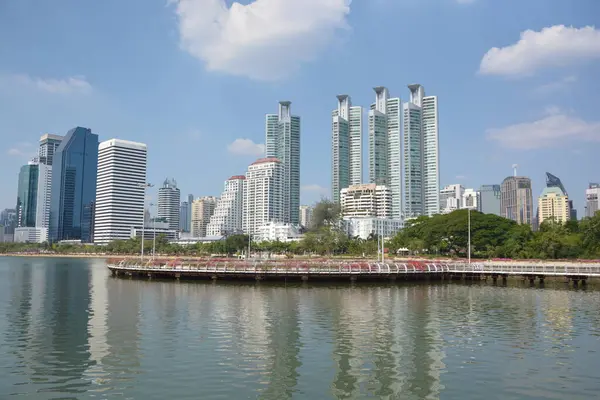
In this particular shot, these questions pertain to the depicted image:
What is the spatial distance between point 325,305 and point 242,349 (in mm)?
18364

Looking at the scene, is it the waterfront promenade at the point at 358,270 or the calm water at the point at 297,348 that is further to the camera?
the waterfront promenade at the point at 358,270

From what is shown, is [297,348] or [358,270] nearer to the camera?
[297,348]

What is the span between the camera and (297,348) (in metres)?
26.8

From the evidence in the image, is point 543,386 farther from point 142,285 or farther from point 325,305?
point 142,285

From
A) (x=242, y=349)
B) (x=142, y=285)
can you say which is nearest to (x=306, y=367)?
(x=242, y=349)

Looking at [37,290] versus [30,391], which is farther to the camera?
[37,290]

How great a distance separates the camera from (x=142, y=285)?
208ft

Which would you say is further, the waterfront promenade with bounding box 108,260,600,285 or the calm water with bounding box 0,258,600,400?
the waterfront promenade with bounding box 108,260,600,285

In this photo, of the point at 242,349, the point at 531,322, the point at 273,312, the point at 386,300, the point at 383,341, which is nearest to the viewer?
the point at 242,349

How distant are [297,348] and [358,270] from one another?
40249mm

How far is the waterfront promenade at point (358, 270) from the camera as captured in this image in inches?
2603

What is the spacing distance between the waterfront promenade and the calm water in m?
18.1

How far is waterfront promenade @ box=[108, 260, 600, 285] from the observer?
6612 centimetres

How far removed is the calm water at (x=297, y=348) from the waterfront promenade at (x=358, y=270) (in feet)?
59.3
